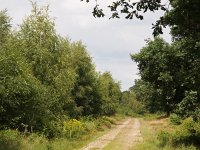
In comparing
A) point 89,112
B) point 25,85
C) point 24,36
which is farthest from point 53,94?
point 89,112

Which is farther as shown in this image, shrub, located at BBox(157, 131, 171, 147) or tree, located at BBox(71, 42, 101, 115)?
tree, located at BBox(71, 42, 101, 115)

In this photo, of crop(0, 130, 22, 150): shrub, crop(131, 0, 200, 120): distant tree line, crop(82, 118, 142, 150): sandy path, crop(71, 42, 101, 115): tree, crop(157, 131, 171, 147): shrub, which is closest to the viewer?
crop(0, 130, 22, 150): shrub

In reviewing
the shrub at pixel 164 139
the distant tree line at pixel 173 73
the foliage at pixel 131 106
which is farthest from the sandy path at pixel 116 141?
the foliage at pixel 131 106

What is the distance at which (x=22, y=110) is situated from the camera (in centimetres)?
2242

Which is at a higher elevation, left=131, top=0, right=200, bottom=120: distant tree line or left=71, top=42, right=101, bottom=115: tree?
left=71, top=42, right=101, bottom=115: tree

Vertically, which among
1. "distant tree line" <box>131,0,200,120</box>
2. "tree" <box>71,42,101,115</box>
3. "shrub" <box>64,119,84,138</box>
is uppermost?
"tree" <box>71,42,101,115</box>

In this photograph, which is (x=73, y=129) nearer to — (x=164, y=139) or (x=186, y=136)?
(x=164, y=139)

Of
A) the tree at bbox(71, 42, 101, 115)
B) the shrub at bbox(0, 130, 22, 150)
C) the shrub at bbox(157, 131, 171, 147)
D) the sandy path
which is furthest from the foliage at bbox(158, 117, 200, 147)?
the tree at bbox(71, 42, 101, 115)

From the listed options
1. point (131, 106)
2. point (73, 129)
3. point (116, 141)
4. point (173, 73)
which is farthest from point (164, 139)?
point (131, 106)

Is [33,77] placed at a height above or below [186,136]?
above

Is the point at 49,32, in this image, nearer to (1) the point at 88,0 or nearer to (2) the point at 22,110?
(2) the point at 22,110

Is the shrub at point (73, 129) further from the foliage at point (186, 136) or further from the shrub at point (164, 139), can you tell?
the foliage at point (186, 136)

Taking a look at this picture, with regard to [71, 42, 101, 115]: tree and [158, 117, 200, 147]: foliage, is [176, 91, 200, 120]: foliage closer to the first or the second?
[158, 117, 200, 147]: foliage

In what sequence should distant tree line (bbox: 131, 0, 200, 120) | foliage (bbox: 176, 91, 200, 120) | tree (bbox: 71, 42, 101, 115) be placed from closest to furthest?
distant tree line (bbox: 131, 0, 200, 120), foliage (bbox: 176, 91, 200, 120), tree (bbox: 71, 42, 101, 115)
